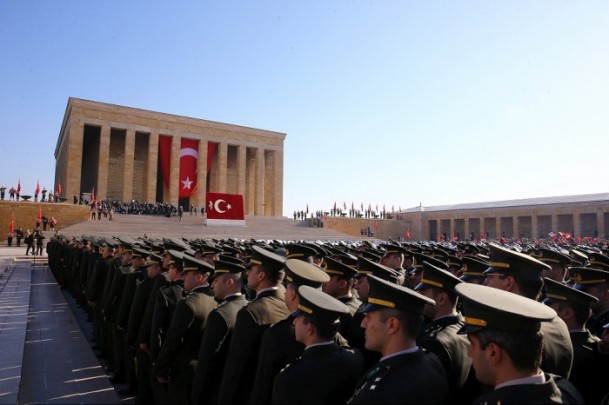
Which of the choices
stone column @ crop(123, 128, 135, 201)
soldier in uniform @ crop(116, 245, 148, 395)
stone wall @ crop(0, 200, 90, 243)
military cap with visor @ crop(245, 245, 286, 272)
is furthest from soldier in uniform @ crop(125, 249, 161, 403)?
stone column @ crop(123, 128, 135, 201)

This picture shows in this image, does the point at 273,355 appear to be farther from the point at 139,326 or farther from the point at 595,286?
the point at 595,286

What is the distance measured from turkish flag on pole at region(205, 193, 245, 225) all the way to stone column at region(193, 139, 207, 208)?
30.8ft

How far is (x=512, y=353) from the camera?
162 cm

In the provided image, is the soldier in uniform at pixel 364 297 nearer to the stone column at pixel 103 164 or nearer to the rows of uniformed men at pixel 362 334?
the rows of uniformed men at pixel 362 334

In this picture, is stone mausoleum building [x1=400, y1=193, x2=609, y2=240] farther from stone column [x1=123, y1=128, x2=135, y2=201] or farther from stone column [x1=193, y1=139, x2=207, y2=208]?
stone column [x1=123, y1=128, x2=135, y2=201]

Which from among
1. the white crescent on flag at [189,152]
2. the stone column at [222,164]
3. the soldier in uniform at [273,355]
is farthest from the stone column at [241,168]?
the soldier in uniform at [273,355]

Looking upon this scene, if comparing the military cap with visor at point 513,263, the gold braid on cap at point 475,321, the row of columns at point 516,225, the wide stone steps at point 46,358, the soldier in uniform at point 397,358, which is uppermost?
the row of columns at point 516,225

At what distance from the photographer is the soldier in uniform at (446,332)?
7.72 feet

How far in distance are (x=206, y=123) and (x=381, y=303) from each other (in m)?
40.7

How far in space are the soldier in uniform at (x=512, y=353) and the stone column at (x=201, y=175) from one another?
129ft

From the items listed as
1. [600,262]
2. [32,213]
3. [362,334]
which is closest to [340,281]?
[362,334]

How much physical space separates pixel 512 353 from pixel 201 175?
132 feet

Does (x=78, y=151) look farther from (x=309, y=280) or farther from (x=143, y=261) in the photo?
(x=309, y=280)

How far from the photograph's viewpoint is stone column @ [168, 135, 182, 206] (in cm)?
3875
